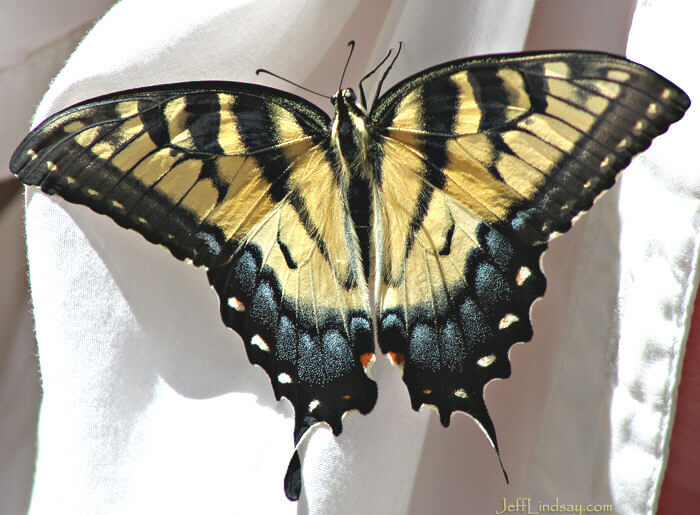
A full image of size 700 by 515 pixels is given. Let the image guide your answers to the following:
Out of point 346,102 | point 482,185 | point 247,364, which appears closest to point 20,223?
point 247,364

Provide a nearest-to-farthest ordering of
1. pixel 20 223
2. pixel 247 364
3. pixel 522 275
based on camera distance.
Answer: pixel 522 275 < pixel 247 364 < pixel 20 223

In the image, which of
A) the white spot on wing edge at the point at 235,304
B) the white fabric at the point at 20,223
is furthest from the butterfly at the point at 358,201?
the white fabric at the point at 20,223

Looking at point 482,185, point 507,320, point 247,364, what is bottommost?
point 247,364

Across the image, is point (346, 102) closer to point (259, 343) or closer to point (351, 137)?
point (351, 137)

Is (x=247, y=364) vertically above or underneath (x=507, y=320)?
underneath

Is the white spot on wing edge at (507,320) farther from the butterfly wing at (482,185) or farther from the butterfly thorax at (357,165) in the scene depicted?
the butterfly thorax at (357,165)

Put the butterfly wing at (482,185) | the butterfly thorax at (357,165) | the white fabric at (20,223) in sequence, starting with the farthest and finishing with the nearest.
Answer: the white fabric at (20,223), the butterfly thorax at (357,165), the butterfly wing at (482,185)

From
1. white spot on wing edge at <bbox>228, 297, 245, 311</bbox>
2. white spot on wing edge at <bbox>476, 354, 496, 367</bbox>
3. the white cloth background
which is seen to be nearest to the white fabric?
the white cloth background

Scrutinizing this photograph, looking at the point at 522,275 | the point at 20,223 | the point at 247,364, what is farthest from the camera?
the point at 20,223

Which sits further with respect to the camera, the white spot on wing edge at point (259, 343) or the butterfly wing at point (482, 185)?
the white spot on wing edge at point (259, 343)
